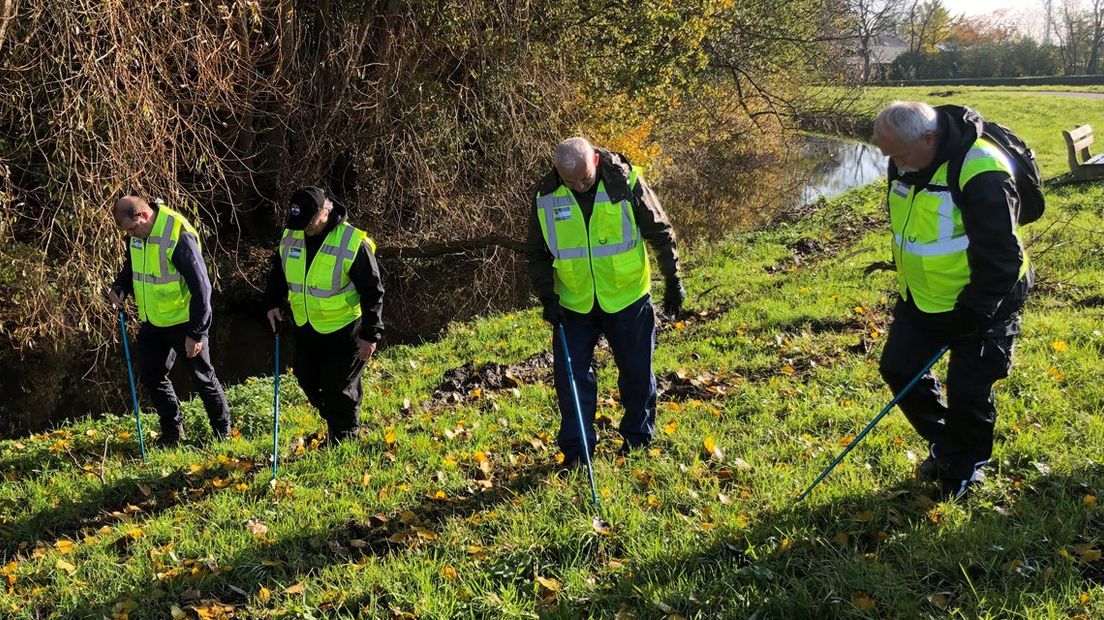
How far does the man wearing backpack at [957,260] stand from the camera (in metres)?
3.34

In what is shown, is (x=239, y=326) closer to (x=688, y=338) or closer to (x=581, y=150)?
(x=688, y=338)

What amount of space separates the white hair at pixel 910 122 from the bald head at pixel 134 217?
4933mm

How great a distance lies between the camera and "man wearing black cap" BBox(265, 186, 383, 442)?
505 centimetres

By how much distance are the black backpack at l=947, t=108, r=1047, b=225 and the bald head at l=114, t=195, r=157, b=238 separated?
5.20 metres

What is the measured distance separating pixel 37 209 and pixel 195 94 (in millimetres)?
1995

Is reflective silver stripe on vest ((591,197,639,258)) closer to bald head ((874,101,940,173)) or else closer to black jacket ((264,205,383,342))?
bald head ((874,101,940,173))

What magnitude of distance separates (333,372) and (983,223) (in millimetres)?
4095

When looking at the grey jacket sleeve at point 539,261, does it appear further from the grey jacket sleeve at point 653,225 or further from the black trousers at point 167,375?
the black trousers at point 167,375

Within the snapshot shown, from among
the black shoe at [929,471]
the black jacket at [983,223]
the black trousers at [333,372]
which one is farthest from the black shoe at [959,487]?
the black trousers at [333,372]

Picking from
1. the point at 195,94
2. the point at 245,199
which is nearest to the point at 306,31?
the point at 195,94

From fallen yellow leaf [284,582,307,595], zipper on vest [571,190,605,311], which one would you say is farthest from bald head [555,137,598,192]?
fallen yellow leaf [284,582,307,595]

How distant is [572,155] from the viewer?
418cm

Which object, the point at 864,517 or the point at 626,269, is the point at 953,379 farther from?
the point at 626,269

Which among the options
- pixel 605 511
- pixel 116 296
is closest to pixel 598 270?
pixel 605 511
